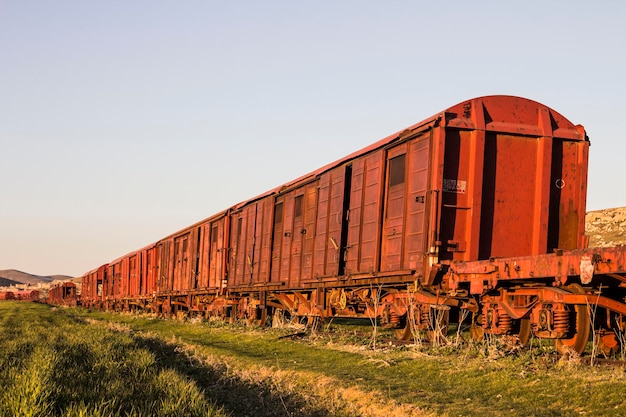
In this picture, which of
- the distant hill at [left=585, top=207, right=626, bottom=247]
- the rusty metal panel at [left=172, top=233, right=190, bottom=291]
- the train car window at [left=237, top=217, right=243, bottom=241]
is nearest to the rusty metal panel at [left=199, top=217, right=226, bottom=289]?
the train car window at [left=237, top=217, right=243, bottom=241]

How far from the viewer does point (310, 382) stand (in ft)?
33.7

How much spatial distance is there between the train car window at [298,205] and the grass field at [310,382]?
17.6ft

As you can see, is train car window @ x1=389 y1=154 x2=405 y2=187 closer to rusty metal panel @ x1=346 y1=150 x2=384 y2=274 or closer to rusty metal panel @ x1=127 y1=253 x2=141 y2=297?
rusty metal panel @ x1=346 y1=150 x2=384 y2=274

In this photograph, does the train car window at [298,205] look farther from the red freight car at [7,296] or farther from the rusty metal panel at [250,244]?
the red freight car at [7,296]

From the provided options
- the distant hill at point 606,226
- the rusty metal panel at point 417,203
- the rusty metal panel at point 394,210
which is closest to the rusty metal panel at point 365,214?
the rusty metal panel at point 394,210

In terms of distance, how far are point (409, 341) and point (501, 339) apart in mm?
2634

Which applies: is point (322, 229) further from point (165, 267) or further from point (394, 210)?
point (165, 267)

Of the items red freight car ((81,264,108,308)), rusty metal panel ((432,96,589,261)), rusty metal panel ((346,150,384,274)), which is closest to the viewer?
rusty metal panel ((432,96,589,261))

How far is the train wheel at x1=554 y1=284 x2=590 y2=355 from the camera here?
10.2 m

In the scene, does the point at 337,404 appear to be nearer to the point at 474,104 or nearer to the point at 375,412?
the point at 375,412

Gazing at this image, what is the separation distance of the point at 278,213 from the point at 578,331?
11.8 metres

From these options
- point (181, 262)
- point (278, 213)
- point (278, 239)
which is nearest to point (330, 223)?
point (278, 239)

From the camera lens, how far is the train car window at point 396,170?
13991 millimetres

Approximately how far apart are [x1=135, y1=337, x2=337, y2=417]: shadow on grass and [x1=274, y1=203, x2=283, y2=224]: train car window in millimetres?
7605
